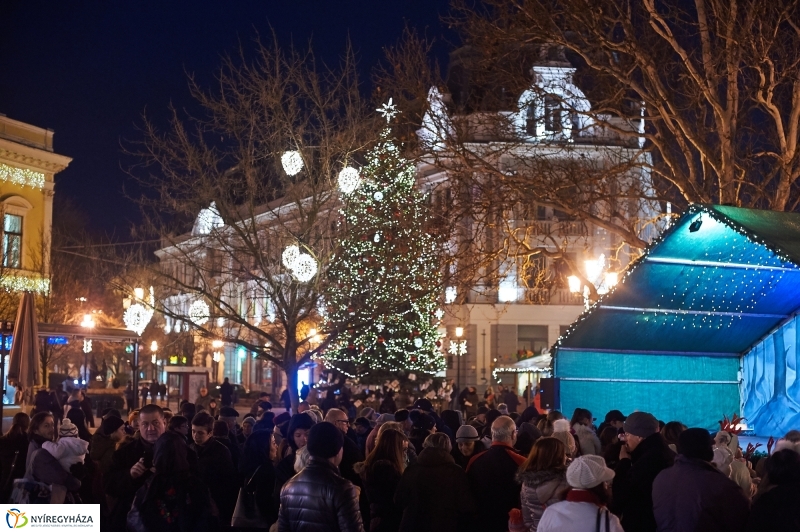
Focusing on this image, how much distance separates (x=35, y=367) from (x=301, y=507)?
1394 centimetres

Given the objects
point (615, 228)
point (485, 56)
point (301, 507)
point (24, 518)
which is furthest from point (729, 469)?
point (485, 56)

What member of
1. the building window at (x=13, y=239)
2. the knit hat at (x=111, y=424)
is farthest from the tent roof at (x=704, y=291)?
the building window at (x=13, y=239)

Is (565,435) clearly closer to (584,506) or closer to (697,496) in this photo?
(697,496)

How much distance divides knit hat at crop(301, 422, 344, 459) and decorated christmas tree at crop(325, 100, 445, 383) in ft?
43.4

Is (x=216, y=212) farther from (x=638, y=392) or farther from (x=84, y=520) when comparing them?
(x=84, y=520)

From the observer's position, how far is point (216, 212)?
24984 mm

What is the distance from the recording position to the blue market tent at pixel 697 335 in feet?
46.3

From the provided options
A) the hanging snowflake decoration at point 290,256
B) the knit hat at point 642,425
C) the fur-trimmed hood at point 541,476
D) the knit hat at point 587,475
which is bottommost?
the fur-trimmed hood at point 541,476

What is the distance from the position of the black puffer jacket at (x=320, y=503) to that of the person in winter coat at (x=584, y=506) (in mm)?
1292

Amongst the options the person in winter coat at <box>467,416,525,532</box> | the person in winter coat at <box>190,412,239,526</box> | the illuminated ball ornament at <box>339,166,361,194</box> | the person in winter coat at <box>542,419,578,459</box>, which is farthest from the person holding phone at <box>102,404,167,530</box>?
the illuminated ball ornament at <box>339,166,361,194</box>

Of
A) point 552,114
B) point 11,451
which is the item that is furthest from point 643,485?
point 552,114

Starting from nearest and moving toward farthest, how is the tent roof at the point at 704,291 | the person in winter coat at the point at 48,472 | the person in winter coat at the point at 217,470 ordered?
the person in winter coat at the point at 48,472, the person in winter coat at the point at 217,470, the tent roof at the point at 704,291

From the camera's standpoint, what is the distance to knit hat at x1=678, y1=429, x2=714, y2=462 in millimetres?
6699

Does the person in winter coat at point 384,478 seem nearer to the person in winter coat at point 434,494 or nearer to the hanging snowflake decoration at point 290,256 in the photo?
the person in winter coat at point 434,494
